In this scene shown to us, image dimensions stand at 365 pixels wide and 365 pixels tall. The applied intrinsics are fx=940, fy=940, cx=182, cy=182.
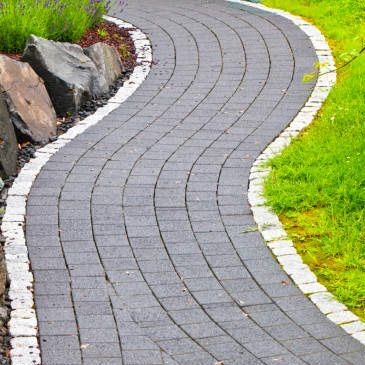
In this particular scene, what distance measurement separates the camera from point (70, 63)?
11.3 meters

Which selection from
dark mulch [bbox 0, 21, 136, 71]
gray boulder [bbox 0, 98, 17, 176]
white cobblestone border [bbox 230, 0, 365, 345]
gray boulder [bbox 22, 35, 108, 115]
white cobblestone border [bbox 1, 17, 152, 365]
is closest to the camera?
white cobblestone border [bbox 1, 17, 152, 365]

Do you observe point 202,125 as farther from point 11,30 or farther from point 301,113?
point 11,30

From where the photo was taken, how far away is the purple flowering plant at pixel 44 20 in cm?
1177

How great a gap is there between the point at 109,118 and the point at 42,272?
3835 millimetres

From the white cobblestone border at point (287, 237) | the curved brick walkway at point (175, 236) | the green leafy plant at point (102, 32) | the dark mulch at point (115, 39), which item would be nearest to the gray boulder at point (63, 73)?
the curved brick walkway at point (175, 236)

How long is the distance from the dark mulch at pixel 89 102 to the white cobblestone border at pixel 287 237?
2.20 metres

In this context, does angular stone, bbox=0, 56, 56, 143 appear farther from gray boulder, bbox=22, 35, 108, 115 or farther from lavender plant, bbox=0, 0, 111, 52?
lavender plant, bbox=0, 0, 111, 52

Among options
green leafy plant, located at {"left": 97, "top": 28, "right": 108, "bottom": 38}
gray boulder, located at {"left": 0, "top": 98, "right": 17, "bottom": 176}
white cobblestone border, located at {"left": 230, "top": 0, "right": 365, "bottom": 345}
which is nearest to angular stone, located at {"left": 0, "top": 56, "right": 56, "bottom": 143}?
gray boulder, located at {"left": 0, "top": 98, "right": 17, "bottom": 176}

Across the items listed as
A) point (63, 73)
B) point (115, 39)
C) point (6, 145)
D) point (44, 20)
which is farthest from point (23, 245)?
point (115, 39)

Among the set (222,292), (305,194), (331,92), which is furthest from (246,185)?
(331,92)

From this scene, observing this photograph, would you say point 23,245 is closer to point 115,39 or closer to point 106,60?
point 106,60

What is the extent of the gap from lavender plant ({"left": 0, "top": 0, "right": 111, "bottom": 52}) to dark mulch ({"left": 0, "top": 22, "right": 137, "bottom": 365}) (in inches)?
8.8

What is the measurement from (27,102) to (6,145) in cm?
120

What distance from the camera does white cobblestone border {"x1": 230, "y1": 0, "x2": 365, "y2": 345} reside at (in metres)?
6.62
